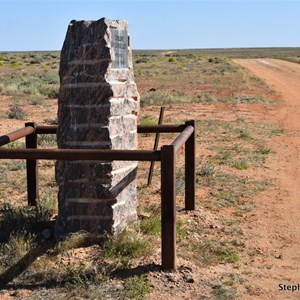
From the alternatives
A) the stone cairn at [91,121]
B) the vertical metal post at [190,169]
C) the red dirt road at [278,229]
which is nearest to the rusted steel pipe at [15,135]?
the stone cairn at [91,121]

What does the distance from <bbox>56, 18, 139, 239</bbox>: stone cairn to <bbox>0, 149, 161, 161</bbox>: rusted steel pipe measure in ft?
2.09

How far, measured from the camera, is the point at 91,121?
540cm

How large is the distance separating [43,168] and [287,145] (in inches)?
228

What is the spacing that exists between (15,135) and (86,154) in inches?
60.6

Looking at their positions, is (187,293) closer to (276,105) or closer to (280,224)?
(280,224)

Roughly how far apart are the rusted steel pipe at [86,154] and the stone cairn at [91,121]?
64cm

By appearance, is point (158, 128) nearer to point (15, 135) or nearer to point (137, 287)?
point (15, 135)

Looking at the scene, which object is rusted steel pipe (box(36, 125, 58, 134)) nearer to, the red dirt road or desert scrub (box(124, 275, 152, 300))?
desert scrub (box(124, 275, 152, 300))

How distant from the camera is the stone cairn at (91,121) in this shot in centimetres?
536

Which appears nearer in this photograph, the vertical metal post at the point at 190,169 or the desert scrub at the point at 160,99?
the vertical metal post at the point at 190,169

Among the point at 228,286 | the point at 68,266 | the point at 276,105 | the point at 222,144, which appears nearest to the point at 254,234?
the point at 228,286

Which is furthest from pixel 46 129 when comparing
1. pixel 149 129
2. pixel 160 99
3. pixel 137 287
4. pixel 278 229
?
pixel 160 99

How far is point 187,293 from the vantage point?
459cm

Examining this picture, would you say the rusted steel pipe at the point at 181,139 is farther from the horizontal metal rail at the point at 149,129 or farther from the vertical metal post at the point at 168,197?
the horizontal metal rail at the point at 149,129
